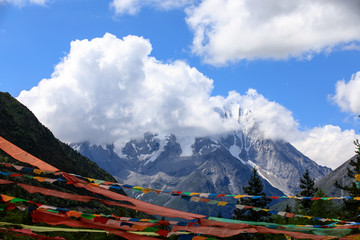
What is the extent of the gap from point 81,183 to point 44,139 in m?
114

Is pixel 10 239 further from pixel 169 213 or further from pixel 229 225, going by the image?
pixel 229 225

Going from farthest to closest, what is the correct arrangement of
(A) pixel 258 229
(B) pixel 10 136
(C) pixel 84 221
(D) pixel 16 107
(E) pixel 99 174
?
(E) pixel 99 174 < (D) pixel 16 107 < (B) pixel 10 136 < (C) pixel 84 221 < (A) pixel 258 229

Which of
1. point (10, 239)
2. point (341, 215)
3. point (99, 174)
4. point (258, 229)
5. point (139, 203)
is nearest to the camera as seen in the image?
point (258, 229)

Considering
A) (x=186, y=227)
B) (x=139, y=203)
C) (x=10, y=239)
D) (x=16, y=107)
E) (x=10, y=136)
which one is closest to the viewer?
(x=186, y=227)

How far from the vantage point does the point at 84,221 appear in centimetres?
1174

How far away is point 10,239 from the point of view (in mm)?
14109

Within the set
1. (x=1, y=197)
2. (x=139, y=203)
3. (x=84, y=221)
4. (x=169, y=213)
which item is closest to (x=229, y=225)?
(x=169, y=213)

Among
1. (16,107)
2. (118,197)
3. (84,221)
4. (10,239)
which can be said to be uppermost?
(16,107)

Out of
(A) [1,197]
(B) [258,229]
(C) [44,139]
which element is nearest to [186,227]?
(B) [258,229]

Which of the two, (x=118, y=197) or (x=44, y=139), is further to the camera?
(x=44, y=139)

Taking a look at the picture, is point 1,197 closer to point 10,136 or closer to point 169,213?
point 169,213

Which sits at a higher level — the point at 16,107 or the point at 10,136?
the point at 16,107

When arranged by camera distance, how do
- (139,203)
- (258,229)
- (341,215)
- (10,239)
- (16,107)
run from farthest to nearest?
(16,107), (341,215), (10,239), (139,203), (258,229)

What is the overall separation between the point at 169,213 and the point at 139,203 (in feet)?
4.95
